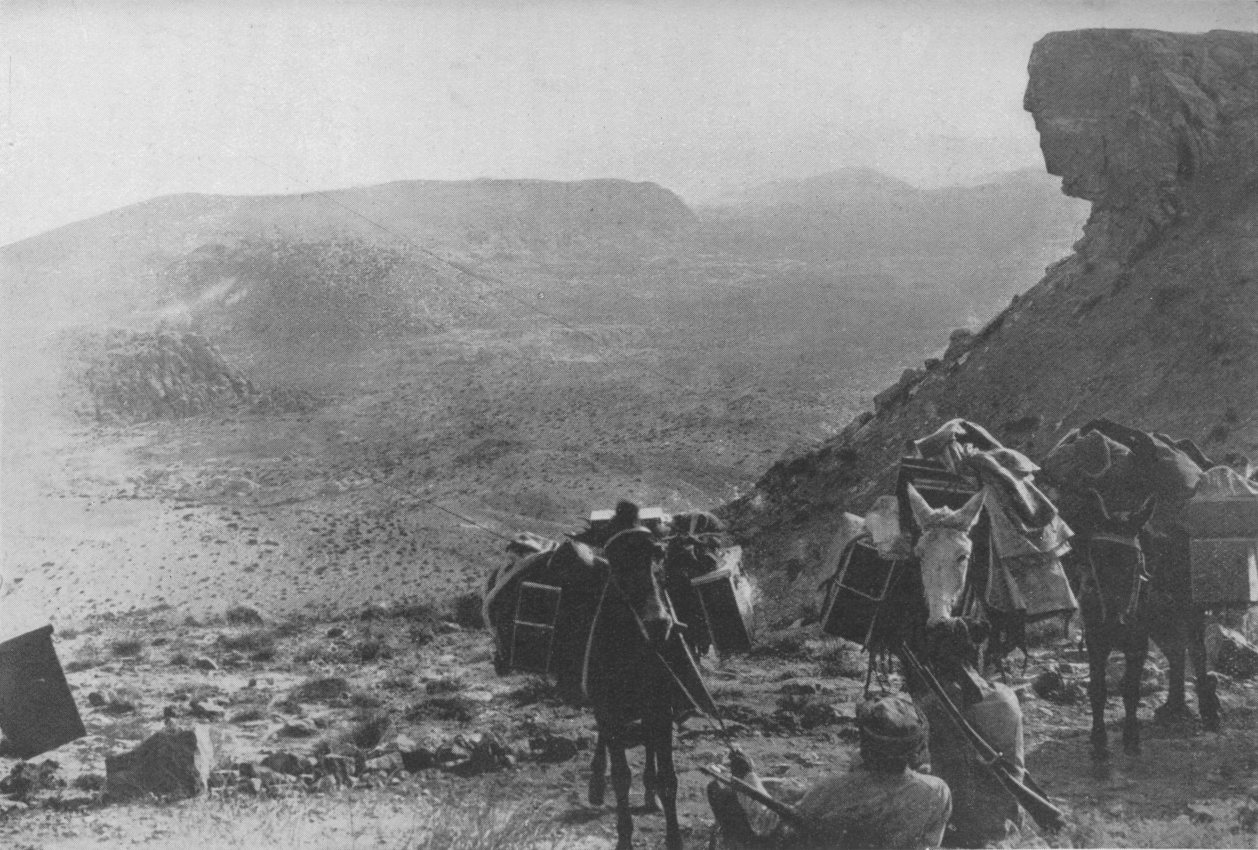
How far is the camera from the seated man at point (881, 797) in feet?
13.4

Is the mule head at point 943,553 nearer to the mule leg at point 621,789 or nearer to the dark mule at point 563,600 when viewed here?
the dark mule at point 563,600

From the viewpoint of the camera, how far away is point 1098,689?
23.8 feet

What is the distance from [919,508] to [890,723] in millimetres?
2025

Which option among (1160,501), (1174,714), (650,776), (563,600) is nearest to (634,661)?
(563,600)

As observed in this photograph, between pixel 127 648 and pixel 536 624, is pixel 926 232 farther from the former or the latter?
pixel 536 624

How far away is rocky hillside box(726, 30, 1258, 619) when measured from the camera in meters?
17.2

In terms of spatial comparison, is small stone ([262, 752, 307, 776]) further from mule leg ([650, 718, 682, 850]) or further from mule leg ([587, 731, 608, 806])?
mule leg ([650, 718, 682, 850])

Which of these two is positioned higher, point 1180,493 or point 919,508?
point 919,508

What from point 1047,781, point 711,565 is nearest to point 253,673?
point 711,565

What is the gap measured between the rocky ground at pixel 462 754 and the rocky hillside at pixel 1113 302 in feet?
19.8

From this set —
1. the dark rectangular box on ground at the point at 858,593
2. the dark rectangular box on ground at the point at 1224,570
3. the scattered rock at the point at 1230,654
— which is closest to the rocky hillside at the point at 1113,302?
the scattered rock at the point at 1230,654

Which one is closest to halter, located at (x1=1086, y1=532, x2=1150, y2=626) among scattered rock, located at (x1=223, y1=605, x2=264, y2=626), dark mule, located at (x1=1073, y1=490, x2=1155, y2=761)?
dark mule, located at (x1=1073, y1=490, x2=1155, y2=761)

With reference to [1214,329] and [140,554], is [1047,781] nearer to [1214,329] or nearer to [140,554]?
[1214,329]

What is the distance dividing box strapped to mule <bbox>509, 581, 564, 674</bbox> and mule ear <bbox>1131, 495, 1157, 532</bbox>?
4.56 metres
